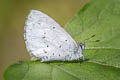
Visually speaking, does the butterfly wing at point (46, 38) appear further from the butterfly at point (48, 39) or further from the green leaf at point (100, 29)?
the green leaf at point (100, 29)

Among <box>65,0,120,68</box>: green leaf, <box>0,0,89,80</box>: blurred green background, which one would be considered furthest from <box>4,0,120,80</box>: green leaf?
<box>0,0,89,80</box>: blurred green background

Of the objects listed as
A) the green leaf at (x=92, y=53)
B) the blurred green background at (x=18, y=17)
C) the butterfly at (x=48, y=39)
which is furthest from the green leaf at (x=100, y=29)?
the blurred green background at (x=18, y=17)

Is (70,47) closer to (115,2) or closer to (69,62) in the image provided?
(69,62)

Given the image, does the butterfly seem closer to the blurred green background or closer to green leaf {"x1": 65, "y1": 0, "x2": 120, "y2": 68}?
green leaf {"x1": 65, "y1": 0, "x2": 120, "y2": 68}

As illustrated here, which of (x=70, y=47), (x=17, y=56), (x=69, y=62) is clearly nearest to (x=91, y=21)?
(x=70, y=47)

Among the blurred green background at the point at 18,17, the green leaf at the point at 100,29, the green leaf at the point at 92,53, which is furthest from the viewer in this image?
the blurred green background at the point at 18,17

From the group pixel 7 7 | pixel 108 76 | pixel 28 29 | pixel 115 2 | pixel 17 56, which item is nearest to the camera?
pixel 108 76
